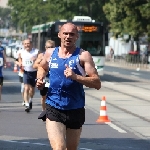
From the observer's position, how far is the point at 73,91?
820cm

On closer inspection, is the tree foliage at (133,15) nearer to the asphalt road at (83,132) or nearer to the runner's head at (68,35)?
the asphalt road at (83,132)

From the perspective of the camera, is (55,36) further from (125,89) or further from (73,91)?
(73,91)

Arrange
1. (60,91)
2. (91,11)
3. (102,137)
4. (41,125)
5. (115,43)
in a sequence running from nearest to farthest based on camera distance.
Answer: (60,91), (102,137), (41,125), (91,11), (115,43)

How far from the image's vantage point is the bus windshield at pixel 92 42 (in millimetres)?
35156

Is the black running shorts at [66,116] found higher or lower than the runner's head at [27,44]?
lower

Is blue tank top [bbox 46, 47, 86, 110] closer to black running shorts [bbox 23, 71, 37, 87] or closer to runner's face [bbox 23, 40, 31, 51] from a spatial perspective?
runner's face [bbox 23, 40, 31, 51]

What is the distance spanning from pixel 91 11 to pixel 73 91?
7970cm

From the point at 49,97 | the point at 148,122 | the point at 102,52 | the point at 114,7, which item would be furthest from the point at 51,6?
the point at 49,97

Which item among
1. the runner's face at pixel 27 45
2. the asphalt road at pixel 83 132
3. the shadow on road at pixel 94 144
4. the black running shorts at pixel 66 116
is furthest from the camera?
the runner's face at pixel 27 45

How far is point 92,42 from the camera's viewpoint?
35438mm

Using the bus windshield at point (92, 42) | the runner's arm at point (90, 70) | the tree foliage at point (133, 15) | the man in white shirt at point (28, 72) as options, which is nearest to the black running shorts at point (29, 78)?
the man in white shirt at point (28, 72)

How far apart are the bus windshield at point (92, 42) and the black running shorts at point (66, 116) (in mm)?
26827

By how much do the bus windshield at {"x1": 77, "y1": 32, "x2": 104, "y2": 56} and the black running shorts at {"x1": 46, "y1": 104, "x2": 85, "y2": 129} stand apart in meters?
26.8

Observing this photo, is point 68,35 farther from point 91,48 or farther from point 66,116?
point 91,48
